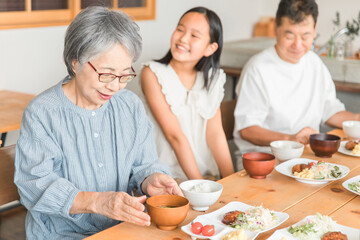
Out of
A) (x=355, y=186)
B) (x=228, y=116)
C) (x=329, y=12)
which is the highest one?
(x=329, y=12)

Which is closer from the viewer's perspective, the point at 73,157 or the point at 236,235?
the point at 236,235

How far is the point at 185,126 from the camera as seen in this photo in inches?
99.7

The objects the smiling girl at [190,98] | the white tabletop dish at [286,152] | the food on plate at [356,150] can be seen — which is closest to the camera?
the white tabletop dish at [286,152]

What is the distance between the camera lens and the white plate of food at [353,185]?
1646 mm

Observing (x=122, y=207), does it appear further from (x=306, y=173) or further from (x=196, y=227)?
(x=306, y=173)

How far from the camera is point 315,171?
1.79m

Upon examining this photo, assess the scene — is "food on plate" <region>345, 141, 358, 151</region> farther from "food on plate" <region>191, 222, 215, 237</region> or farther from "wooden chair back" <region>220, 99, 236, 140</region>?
"food on plate" <region>191, 222, 215, 237</region>

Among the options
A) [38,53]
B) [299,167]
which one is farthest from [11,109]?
[299,167]

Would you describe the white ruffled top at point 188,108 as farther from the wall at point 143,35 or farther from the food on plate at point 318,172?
the wall at point 143,35

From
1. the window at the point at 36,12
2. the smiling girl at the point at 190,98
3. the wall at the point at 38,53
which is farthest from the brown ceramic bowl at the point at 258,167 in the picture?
the wall at the point at 38,53

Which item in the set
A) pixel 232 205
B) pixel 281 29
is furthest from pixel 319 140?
pixel 281 29

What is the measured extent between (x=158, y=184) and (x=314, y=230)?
580mm

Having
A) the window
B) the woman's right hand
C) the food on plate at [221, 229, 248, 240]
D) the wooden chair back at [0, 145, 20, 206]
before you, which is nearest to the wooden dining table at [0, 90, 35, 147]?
the window

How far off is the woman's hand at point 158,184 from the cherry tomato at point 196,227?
31cm
